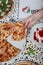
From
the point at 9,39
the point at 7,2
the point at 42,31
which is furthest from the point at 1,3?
the point at 42,31

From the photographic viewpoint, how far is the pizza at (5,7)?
1890 millimetres

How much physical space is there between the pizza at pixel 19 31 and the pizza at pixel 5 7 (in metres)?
0.15

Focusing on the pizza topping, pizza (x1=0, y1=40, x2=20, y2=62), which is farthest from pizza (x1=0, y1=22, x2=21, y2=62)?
the pizza topping

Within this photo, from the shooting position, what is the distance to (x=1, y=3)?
6.20ft

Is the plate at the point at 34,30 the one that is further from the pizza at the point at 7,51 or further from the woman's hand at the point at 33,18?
the pizza at the point at 7,51

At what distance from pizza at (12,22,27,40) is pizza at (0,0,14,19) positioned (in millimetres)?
145

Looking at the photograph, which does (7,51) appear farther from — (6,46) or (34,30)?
(34,30)

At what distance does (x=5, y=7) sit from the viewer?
1897mm

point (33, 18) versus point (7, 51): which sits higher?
point (33, 18)

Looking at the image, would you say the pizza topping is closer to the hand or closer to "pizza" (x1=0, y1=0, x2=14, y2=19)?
"pizza" (x1=0, y1=0, x2=14, y2=19)

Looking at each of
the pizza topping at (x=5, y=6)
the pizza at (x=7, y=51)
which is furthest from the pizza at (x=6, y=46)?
the pizza topping at (x=5, y=6)

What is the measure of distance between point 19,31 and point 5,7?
251 mm

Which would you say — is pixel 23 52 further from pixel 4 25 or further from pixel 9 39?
pixel 4 25

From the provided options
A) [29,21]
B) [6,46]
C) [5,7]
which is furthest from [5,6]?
[6,46]
